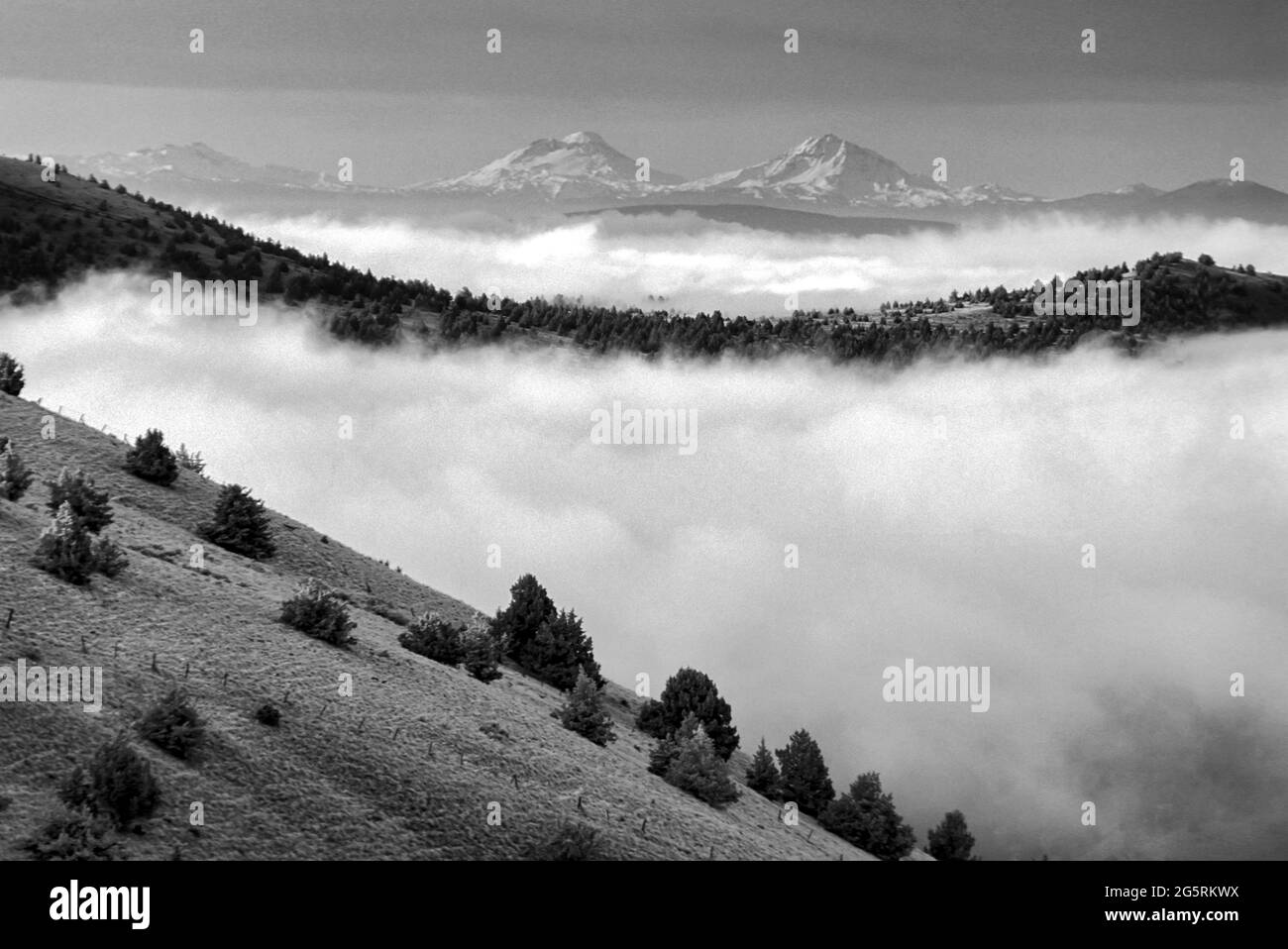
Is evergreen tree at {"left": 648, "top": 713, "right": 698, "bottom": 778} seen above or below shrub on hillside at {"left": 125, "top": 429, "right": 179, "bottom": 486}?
below

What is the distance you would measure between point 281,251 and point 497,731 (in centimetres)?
15896

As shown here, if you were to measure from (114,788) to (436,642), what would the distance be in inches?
852

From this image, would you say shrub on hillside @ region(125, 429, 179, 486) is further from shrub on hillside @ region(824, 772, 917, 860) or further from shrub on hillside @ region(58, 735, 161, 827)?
shrub on hillside @ region(824, 772, 917, 860)

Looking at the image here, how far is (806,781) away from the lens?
6128 centimetres

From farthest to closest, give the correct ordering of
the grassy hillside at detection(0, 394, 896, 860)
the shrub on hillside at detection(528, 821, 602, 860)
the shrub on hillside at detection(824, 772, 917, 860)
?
the shrub on hillside at detection(824, 772, 917, 860), the shrub on hillside at detection(528, 821, 602, 860), the grassy hillside at detection(0, 394, 896, 860)

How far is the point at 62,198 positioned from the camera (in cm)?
17100

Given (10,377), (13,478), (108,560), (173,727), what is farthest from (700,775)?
(10,377)

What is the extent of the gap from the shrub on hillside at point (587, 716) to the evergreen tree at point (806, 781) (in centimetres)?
1127

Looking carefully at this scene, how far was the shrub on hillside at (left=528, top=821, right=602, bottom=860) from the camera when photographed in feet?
119

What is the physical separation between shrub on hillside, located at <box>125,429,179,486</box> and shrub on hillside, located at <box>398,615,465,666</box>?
1461cm

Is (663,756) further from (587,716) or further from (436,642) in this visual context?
(436,642)

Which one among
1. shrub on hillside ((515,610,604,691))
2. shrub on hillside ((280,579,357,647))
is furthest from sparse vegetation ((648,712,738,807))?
shrub on hillside ((280,579,357,647))
